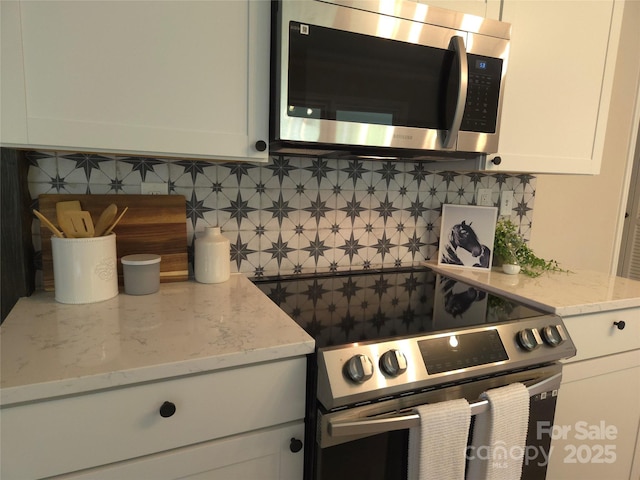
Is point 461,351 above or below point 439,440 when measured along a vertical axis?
above

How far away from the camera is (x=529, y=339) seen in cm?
115

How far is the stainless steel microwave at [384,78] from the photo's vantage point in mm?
1102

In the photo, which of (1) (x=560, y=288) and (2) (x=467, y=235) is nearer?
(1) (x=560, y=288)

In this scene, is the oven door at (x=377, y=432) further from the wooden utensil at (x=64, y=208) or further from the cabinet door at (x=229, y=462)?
the wooden utensil at (x=64, y=208)

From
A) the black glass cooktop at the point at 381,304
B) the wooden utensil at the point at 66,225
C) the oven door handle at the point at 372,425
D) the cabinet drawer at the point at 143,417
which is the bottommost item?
the oven door handle at the point at 372,425

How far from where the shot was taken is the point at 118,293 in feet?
3.94

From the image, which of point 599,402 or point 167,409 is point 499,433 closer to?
point 599,402

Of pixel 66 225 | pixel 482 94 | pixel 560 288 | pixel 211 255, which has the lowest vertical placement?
pixel 560 288

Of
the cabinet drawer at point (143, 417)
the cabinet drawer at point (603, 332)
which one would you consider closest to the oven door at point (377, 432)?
the cabinet drawer at point (143, 417)

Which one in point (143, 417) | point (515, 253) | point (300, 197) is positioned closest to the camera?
point (143, 417)

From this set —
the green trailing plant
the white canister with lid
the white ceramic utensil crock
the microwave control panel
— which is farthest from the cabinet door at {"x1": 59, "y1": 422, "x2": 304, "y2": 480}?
the green trailing plant

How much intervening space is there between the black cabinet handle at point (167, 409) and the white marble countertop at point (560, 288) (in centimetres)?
113

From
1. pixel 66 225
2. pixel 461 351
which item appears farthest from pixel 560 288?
pixel 66 225

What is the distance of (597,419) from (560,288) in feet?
1.61
